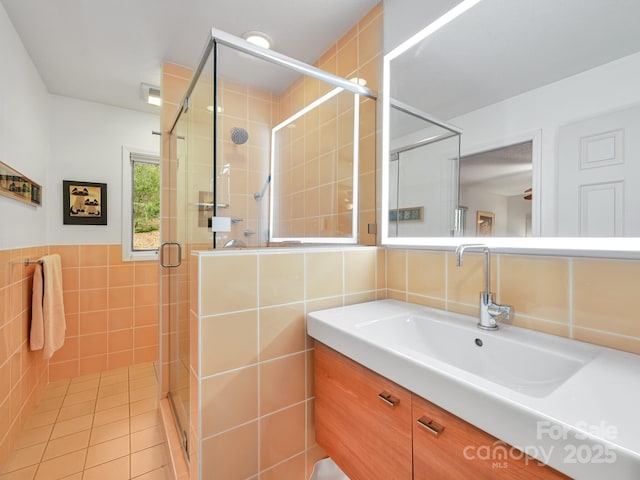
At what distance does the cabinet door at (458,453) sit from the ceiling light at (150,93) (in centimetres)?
261

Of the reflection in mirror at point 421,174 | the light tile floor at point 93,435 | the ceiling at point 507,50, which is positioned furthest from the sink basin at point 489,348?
the light tile floor at point 93,435

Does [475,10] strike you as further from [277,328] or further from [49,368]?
[49,368]

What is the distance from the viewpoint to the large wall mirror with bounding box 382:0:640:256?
77cm

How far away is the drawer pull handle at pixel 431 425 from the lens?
645 mm

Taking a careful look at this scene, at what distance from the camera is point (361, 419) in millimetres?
866

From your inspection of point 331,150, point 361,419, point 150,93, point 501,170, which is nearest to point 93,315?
point 150,93

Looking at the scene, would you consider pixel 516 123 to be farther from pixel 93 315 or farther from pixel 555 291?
pixel 93 315

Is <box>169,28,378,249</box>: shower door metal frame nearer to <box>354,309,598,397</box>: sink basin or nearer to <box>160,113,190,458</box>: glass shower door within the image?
<box>160,113,190,458</box>: glass shower door

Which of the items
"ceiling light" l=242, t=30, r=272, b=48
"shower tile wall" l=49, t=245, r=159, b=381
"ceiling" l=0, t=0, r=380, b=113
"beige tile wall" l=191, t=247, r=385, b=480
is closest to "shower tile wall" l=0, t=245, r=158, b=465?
"shower tile wall" l=49, t=245, r=159, b=381

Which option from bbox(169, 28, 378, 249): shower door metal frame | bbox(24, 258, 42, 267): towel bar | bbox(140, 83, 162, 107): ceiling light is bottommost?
bbox(24, 258, 42, 267): towel bar

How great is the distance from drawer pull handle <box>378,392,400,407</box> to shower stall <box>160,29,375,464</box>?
29.3 inches

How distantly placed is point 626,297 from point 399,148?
0.96 meters

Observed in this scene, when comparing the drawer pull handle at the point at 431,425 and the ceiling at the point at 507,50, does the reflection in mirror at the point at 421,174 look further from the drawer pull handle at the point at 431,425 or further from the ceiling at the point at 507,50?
the drawer pull handle at the point at 431,425

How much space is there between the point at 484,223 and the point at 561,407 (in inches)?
26.8
